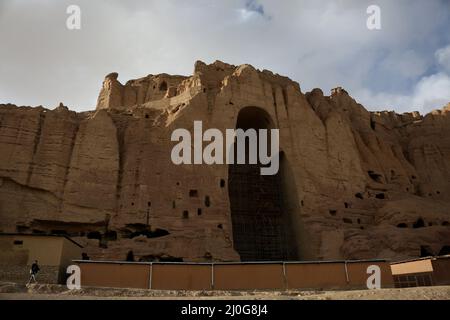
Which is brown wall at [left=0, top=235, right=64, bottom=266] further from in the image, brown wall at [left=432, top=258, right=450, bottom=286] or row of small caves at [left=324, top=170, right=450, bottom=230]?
brown wall at [left=432, top=258, right=450, bottom=286]

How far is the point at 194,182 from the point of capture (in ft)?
85.0

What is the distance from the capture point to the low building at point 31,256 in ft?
59.4

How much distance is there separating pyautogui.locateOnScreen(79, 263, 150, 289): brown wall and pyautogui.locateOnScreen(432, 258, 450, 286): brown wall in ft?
45.8

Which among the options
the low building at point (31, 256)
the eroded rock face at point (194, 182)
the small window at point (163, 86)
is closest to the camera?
Result: the low building at point (31, 256)

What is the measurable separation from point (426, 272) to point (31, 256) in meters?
18.8

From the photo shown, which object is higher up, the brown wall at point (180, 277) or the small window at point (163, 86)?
the small window at point (163, 86)

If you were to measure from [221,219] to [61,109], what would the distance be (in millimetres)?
12842

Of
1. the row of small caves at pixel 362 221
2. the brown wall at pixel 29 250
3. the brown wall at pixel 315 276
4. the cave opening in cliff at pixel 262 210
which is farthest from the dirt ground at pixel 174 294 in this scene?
the row of small caves at pixel 362 221

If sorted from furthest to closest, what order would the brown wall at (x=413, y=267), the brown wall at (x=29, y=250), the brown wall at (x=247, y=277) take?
1. the brown wall at (x=413, y=267)
2. the brown wall at (x=29, y=250)
3. the brown wall at (x=247, y=277)

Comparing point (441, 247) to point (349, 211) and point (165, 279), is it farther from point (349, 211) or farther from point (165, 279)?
point (165, 279)

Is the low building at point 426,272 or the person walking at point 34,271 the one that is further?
the low building at point 426,272

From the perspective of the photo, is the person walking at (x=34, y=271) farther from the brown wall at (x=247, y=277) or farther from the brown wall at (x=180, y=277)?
the brown wall at (x=247, y=277)

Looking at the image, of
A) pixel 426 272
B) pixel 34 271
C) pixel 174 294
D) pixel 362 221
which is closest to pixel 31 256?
pixel 34 271

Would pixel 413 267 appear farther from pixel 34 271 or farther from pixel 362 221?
pixel 34 271
